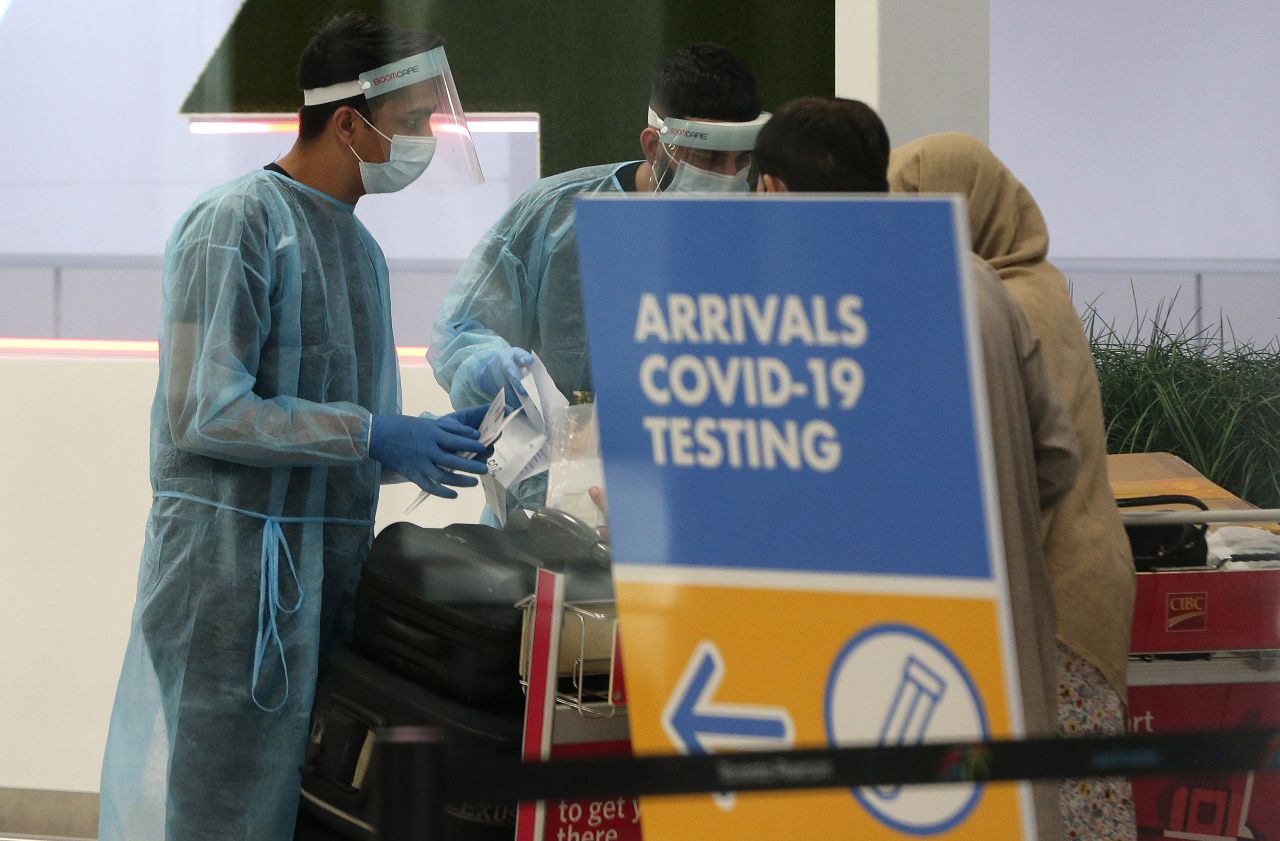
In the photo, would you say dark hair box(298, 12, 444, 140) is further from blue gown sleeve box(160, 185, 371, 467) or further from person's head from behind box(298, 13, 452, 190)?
blue gown sleeve box(160, 185, 371, 467)

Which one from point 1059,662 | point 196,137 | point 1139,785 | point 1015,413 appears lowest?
point 1139,785

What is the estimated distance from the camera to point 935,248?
103 cm

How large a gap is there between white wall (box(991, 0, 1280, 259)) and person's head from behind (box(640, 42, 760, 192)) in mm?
659

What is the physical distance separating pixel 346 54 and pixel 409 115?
14 centimetres

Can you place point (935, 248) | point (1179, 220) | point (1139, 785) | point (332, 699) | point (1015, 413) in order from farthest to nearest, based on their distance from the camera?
point (1179, 220)
point (1139, 785)
point (332, 699)
point (1015, 413)
point (935, 248)

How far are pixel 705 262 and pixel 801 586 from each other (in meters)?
0.28

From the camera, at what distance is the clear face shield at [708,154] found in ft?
7.07

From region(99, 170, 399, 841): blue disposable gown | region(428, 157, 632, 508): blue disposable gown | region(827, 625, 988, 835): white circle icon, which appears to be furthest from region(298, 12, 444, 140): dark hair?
region(827, 625, 988, 835): white circle icon

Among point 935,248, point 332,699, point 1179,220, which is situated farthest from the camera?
point 1179,220

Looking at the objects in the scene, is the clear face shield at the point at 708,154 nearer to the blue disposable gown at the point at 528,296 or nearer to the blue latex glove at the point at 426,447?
the blue disposable gown at the point at 528,296

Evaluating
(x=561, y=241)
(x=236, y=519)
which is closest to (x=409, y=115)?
(x=561, y=241)

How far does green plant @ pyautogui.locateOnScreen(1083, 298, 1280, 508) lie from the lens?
2633mm

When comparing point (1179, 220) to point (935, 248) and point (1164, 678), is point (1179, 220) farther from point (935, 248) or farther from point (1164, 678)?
point (935, 248)

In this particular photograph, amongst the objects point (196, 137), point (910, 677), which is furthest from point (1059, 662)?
point (196, 137)
